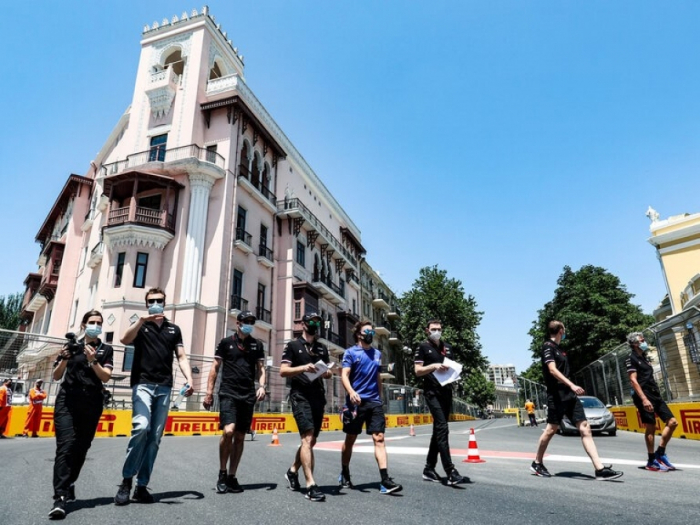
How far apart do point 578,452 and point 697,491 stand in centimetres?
451

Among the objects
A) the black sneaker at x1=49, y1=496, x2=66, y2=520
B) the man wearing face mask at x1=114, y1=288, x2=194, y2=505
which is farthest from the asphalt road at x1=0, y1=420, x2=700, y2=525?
the man wearing face mask at x1=114, y1=288, x2=194, y2=505

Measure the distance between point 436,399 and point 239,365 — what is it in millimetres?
2213

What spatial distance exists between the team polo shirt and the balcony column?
19840mm

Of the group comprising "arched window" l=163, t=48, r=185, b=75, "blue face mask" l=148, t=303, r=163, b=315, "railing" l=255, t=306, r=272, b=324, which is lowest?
"blue face mask" l=148, t=303, r=163, b=315

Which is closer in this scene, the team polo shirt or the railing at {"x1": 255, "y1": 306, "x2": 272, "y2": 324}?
the team polo shirt

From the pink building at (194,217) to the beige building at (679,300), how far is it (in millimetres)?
15587

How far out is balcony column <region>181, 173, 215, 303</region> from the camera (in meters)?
23.5

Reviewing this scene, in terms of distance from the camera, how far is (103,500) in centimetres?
405

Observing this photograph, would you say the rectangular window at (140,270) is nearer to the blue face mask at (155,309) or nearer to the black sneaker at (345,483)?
the blue face mask at (155,309)

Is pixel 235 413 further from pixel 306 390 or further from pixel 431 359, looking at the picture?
pixel 431 359

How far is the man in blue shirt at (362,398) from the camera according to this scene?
4.64 metres

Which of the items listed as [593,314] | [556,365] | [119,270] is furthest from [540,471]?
[593,314]

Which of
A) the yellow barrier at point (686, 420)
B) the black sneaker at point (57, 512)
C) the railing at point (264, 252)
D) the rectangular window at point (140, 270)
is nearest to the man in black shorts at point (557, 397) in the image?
the black sneaker at point (57, 512)

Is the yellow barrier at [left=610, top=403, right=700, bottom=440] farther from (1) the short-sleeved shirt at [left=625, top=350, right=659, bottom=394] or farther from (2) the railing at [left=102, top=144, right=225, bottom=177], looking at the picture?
(2) the railing at [left=102, top=144, right=225, bottom=177]
